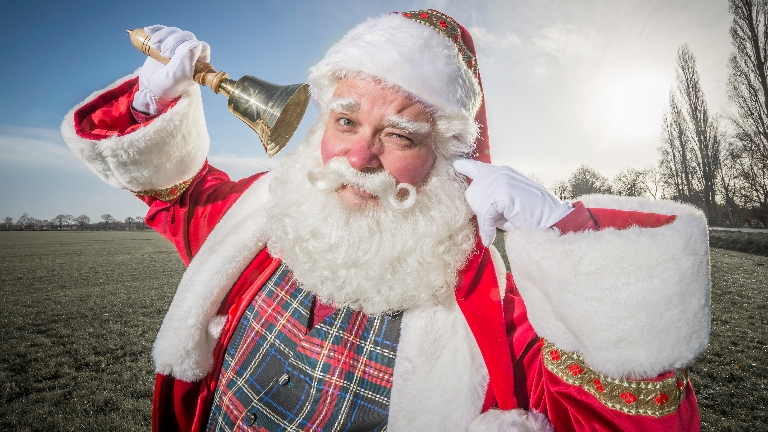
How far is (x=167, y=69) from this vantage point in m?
1.95

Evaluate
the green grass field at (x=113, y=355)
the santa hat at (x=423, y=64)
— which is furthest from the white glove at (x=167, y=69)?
the green grass field at (x=113, y=355)

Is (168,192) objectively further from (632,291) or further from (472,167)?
(632,291)

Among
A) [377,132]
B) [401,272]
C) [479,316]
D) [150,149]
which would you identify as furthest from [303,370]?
[150,149]

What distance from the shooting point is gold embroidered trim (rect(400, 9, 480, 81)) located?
1963 mm

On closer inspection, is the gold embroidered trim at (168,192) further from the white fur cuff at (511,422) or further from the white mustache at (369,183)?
the white fur cuff at (511,422)

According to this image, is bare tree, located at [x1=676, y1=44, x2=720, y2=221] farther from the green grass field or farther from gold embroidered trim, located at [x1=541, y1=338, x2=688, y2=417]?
gold embroidered trim, located at [x1=541, y1=338, x2=688, y2=417]

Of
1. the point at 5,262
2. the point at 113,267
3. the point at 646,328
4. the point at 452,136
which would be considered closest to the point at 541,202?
the point at 646,328

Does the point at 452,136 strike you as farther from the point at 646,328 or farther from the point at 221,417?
the point at 221,417

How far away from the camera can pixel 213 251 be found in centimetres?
197

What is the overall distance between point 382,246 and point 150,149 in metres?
1.51

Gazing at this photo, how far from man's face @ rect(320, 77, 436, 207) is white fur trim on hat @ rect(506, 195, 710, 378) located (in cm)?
81

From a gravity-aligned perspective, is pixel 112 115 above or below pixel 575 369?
above

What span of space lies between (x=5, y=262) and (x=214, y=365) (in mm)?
32436

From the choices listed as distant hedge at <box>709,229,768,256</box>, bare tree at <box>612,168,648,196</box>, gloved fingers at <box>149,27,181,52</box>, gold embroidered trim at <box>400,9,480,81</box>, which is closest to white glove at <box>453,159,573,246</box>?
gold embroidered trim at <box>400,9,480,81</box>
